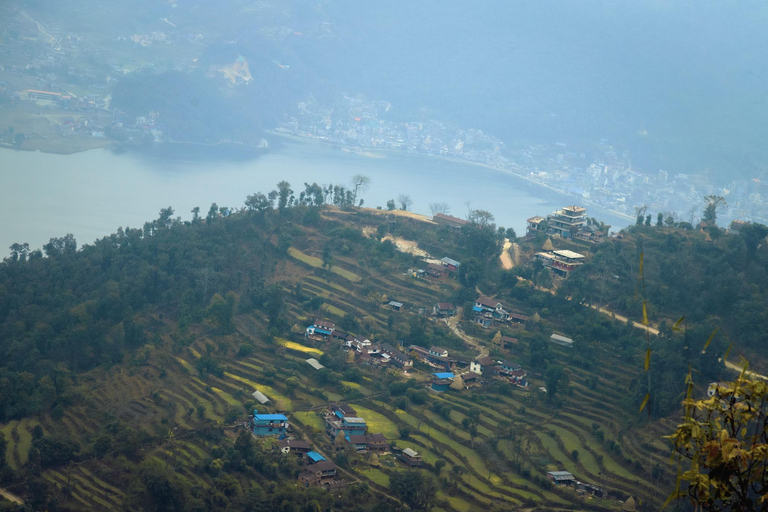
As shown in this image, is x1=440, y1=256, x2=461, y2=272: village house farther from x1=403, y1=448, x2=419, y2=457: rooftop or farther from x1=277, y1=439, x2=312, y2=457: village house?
x1=277, y1=439, x2=312, y2=457: village house

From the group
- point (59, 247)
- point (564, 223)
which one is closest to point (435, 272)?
point (564, 223)

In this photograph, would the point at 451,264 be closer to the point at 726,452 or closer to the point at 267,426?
the point at 267,426

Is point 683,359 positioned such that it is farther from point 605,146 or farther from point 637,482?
point 605,146

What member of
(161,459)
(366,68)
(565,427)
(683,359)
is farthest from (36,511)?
(366,68)

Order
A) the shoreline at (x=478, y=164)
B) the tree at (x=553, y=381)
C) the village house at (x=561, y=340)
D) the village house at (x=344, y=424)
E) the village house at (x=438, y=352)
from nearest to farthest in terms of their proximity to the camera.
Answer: the village house at (x=344, y=424)
the tree at (x=553, y=381)
the village house at (x=438, y=352)
the village house at (x=561, y=340)
the shoreline at (x=478, y=164)

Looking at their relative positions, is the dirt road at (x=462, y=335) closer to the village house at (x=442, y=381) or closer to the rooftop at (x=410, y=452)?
the village house at (x=442, y=381)

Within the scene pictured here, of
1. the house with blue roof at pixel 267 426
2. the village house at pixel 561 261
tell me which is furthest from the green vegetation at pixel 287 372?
the village house at pixel 561 261
